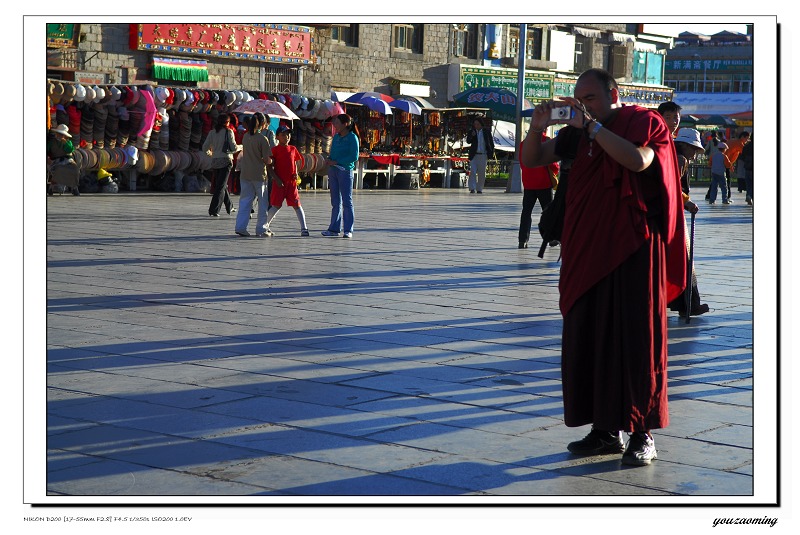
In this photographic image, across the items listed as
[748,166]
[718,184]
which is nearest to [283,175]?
[718,184]

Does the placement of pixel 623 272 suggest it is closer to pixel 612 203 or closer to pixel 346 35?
pixel 612 203

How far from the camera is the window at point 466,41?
4000 centimetres

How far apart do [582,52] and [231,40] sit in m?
19.7

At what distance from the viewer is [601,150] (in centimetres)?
497

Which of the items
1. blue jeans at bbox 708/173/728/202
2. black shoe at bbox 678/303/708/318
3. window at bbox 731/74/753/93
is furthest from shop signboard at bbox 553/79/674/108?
black shoe at bbox 678/303/708/318

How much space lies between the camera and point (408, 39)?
38.3m

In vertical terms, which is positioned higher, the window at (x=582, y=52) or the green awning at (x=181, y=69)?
the window at (x=582, y=52)

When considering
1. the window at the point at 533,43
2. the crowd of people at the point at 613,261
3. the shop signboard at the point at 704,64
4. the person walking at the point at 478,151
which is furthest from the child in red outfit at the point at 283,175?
the shop signboard at the point at 704,64

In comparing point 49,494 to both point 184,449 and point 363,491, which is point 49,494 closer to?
point 184,449

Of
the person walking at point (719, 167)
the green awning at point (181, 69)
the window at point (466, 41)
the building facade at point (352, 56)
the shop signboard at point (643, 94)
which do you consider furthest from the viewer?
the shop signboard at point (643, 94)

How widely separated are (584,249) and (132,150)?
1930cm

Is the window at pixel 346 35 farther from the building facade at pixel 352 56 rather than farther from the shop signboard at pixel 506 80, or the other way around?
the shop signboard at pixel 506 80

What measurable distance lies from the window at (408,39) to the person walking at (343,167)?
76.3 ft

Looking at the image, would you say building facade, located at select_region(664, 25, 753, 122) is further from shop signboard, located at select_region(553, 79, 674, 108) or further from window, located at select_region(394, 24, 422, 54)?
window, located at select_region(394, 24, 422, 54)
